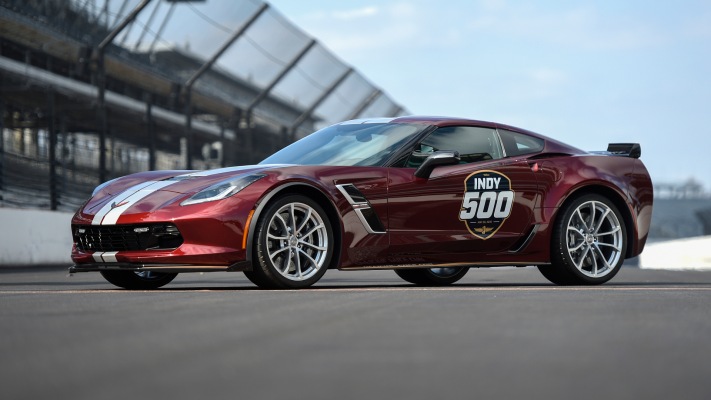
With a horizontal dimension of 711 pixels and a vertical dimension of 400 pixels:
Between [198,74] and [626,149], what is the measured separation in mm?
10006

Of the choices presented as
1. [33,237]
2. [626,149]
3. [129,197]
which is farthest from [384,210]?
[33,237]

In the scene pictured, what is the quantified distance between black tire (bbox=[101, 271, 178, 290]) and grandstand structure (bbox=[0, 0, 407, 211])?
6.80 metres

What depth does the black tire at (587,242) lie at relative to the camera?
848 cm

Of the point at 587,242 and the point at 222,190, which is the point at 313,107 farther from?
the point at 222,190

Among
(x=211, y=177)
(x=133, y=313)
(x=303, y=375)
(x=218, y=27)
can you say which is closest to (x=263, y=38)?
(x=218, y=27)

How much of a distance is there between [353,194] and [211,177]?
925 millimetres

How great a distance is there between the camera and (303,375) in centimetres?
319

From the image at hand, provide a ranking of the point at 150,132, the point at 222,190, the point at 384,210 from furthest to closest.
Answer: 1. the point at 150,132
2. the point at 384,210
3. the point at 222,190

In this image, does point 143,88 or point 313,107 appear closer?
point 143,88

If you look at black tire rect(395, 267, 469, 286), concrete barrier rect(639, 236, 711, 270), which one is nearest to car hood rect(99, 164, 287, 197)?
black tire rect(395, 267, 469, 286)

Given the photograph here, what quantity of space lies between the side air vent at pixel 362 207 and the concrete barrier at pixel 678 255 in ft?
44.2

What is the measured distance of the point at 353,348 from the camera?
150 inches

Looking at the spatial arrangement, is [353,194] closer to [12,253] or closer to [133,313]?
[133,313]

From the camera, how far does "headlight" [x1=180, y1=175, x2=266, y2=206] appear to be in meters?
7.10
